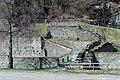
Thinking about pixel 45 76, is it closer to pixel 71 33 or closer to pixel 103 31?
pixel 71 33

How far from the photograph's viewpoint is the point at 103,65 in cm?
3553

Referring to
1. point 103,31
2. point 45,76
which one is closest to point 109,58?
point 45,76

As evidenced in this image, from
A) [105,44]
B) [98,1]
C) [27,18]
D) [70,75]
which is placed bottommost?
[70,75]

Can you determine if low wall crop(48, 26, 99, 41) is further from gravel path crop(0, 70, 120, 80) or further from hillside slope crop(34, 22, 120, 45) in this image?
gravel path crop(0, 70, 120, 80)

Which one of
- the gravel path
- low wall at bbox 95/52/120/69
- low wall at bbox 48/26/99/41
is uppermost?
low wall at bbox 48/26/99/41

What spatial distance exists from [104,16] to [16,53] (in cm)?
3058

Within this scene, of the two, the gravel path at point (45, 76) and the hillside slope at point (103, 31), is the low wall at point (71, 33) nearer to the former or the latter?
the hillside slope at point (103, 31)

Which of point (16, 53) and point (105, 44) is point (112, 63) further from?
point (16, 53)

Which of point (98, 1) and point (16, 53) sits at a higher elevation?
point (98, 1)

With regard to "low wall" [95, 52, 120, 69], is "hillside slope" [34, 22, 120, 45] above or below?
above

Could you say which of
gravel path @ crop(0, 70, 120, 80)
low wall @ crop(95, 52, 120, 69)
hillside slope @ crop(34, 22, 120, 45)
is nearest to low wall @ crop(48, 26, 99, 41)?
hillside slope @ crop(34, 22, 120, 45)

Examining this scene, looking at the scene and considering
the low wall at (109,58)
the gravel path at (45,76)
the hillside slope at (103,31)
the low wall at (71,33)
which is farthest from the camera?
the hillside slope at (103,31)

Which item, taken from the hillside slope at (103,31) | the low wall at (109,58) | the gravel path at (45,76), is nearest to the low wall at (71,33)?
the hillside slope at (103,31)

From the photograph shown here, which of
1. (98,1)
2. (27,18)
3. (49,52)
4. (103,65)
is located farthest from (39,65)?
(98,1)
